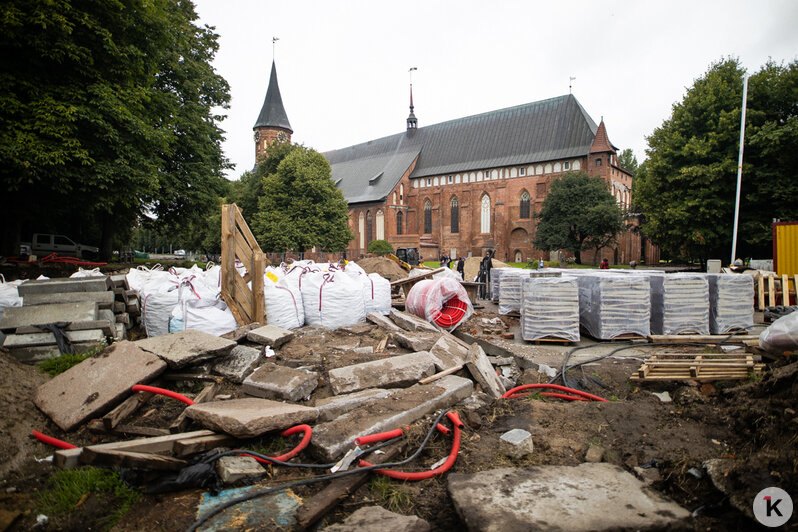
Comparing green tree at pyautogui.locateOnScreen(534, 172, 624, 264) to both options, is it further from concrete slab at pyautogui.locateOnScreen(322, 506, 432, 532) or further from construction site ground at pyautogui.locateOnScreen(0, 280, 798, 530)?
concrete slab at pyautogui.locateOnScreen(322, 506, 432, 532)

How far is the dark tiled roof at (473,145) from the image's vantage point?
134 feet

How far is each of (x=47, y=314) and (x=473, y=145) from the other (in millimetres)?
46743

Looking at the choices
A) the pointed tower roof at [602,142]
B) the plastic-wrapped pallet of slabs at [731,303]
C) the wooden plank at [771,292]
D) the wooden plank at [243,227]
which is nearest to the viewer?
the wooden plank at [243,227]

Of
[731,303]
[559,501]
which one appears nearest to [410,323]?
[559,501]

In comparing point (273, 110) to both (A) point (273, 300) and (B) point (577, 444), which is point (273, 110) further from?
(B) point (577, 444)

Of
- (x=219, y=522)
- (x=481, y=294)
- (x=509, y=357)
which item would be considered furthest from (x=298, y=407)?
(x=481, y=294)

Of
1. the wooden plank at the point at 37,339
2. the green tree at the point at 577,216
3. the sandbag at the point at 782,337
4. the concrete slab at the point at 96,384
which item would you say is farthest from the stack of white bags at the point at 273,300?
the green tree at the point at 577,216

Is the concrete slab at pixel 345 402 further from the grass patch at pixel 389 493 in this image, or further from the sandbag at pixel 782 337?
the sandbag at pixel 782 337

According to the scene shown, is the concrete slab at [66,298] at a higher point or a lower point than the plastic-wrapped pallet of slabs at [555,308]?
higher

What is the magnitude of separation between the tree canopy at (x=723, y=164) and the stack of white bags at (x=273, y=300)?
797 inches

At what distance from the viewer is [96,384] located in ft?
11.4

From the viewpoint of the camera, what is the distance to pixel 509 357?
5676mm

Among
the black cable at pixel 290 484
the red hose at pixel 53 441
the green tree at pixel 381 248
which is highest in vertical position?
the green tree at pixel 381 248

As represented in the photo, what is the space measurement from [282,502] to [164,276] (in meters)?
4.84
